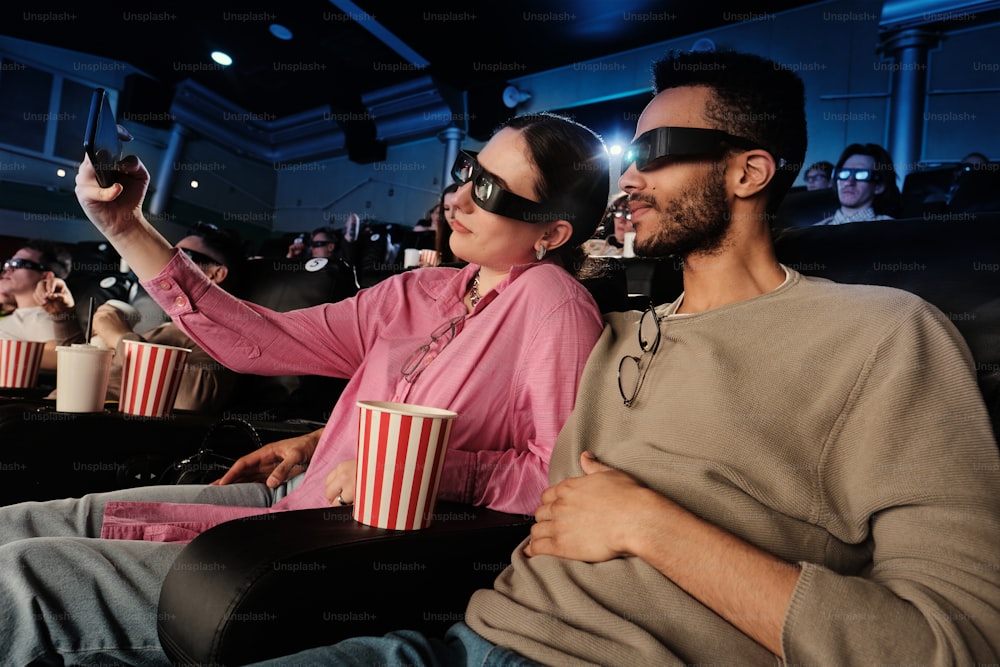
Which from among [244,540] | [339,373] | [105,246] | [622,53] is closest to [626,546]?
[244,540]

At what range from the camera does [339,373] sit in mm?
1540

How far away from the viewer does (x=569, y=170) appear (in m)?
1.33

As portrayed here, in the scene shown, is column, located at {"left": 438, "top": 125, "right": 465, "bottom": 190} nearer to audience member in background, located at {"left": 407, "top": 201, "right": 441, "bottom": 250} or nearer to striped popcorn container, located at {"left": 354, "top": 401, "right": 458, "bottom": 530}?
audience member in background, located at {"left": 407, "top": 201, "right": 441, "bottom": 250}

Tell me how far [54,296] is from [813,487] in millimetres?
2851

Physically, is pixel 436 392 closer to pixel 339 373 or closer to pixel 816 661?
pixel 339 373

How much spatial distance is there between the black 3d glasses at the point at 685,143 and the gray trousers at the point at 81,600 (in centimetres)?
93

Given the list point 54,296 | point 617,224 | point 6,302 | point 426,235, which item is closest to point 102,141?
point 54,296

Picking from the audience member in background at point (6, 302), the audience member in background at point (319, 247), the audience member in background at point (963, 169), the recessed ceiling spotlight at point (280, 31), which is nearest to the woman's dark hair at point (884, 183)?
the audience member in background at point (963, 169)

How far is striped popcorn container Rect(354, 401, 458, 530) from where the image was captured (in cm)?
87

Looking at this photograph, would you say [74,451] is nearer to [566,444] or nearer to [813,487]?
[566,444]

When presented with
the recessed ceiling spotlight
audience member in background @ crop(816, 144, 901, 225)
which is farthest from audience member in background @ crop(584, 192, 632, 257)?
the recessed ceiling spotlight

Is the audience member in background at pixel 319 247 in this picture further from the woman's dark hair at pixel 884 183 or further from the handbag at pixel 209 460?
the handbag at pixel 209 460

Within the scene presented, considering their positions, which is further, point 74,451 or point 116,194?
point 74,451

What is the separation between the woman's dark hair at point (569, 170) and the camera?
1.30 metres
